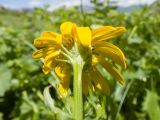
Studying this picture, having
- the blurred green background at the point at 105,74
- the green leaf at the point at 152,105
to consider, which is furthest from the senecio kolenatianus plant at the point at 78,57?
the green leaf at the point at 152,105

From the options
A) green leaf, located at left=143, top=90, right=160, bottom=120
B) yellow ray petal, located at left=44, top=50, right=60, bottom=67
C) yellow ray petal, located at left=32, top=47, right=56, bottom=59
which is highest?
yellow ray petal, located at left=32, top=47, right=56, bottom=59

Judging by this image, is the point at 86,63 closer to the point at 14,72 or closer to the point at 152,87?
the point at 152,87

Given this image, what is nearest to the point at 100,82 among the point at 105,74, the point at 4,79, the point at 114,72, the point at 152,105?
the point at 114,72

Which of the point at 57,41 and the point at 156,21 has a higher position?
Answer: the point at 57,41

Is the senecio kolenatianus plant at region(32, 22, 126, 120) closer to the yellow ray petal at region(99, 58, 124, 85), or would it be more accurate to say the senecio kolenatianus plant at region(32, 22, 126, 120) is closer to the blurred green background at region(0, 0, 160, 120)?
the yellow ray petal at region(99, 58, 124, 85)

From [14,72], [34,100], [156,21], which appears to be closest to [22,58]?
[14,72]

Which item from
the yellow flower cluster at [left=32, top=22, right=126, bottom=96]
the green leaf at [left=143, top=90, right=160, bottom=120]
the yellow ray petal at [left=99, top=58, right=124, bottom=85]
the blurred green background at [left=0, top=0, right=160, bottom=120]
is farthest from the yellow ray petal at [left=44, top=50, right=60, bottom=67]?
the green leaf at [left=143, top=90, right=160, bottom=120]

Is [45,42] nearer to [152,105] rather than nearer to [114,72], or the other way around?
[114,72]

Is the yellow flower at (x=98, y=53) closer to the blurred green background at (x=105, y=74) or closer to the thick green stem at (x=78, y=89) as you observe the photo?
the thick green stem at (x=78, y=89)
